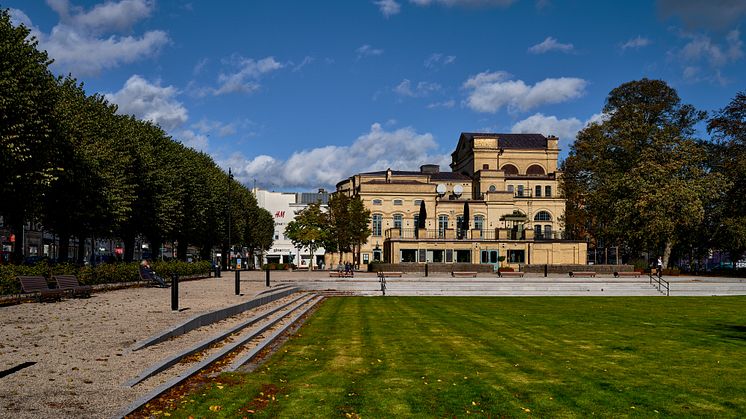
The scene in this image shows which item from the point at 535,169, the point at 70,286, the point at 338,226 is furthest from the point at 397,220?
the point at 70,286

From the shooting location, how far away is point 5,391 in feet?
27.5

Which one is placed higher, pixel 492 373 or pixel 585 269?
pixel 492 373

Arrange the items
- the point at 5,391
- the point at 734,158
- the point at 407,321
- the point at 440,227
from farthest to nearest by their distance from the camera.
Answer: the point at 440,227 < the point at 734,158 < the point at 407,321 < the point at 5,391

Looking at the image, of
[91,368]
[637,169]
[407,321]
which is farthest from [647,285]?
[91,368]

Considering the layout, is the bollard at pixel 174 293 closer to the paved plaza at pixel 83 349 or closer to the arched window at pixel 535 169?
the paved plaza at pixel 83 349

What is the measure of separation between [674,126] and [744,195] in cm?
1090

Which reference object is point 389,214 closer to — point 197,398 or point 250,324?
point 250,324

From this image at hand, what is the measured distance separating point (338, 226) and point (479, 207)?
19505 mm

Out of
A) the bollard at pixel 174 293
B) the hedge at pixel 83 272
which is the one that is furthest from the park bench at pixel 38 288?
the bollard at pixel 174 293

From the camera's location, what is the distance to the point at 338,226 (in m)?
76.6

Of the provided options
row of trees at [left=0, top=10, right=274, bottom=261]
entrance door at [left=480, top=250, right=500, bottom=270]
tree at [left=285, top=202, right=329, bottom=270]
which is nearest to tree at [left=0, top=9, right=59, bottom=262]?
row of trees at [left=0, top=10, right=274, bottom=261]

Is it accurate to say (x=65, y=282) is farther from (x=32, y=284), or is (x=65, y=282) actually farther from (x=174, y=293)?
(x=174, y=293)

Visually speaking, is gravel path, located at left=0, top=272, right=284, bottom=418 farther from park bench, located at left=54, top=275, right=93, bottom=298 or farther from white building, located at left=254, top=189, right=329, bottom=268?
white building, located at left=254, top=189, right=329, bottom=268

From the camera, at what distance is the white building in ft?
414
